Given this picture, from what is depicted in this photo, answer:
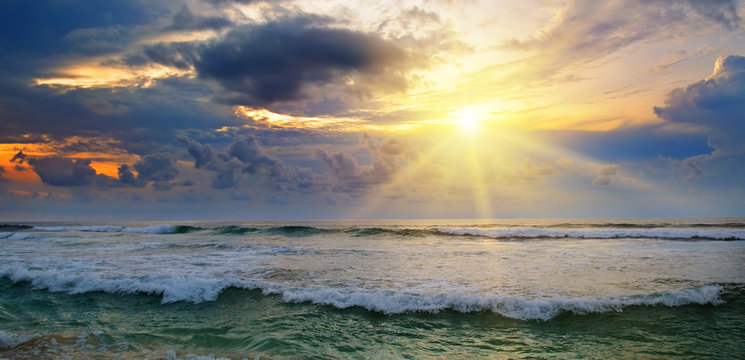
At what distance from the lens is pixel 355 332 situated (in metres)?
8.01

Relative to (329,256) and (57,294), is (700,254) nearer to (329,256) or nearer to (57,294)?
(329,256)

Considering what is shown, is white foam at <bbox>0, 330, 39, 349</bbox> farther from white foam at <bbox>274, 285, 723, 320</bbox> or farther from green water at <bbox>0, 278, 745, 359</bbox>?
white foam at <bbox>274, 285, 723, 320</bbox>

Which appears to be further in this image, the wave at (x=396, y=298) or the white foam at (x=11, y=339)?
the wave at (x=396, y=298)

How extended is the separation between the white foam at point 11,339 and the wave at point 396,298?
11.1 feet

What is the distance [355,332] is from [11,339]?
6.86 meters

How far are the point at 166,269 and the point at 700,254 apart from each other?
84.0 ft

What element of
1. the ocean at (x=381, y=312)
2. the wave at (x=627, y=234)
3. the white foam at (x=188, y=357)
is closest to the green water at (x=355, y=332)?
the ocean at (x=381, y=312)

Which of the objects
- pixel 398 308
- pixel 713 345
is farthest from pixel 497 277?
pixel 713 345

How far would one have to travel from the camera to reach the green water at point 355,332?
6.88 metres

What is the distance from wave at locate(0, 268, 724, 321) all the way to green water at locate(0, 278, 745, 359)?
27cm

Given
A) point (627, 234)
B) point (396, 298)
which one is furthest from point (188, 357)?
point (627, 234)

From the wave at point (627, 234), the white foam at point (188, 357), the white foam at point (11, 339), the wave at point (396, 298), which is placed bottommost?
the white foam at point (11, 339)

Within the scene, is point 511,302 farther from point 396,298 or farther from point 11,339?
point 11,339

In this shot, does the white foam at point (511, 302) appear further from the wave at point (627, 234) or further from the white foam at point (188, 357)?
the wave at point (627, 234)
